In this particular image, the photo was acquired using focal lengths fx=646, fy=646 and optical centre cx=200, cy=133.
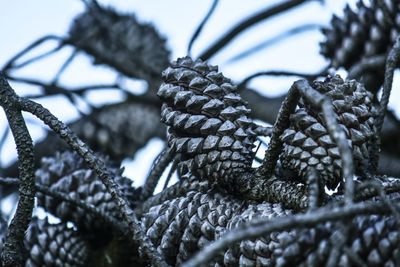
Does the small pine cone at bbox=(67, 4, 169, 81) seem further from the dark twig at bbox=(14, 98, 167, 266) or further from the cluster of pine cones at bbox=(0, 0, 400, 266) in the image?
the dark twig at bbox=(14, 98, 167, 266)

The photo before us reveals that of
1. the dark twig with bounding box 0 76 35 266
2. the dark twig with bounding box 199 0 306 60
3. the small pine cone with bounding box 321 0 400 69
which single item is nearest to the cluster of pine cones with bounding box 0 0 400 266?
the dark twig with bounding box 0 76 35 266

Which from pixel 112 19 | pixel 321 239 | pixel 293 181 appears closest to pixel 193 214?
pixel 293 181

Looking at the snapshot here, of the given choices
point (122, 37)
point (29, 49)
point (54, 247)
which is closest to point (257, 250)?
point (54, 247)

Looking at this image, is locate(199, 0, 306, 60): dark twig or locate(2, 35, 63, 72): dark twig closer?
locate(2, 35, 63, 72): dark twig

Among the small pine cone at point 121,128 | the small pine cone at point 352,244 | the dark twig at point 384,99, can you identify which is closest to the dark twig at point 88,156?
the small pine cone at point 352,244

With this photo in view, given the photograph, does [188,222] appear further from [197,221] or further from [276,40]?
[276,40]

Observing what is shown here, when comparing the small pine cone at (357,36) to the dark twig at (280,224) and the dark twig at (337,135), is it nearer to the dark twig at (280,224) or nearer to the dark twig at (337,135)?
the dark twig at (337,135)
